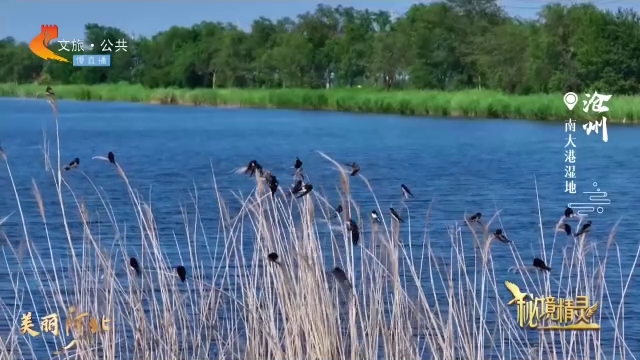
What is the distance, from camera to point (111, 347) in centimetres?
404

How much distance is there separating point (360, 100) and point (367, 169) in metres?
17.9

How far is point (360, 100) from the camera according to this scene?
32.6m

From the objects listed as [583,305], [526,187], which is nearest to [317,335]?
[583,305]

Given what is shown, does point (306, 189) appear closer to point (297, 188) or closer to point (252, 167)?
point (297, 188)

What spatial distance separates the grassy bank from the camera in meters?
22.4

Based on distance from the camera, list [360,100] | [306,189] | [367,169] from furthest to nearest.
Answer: [360,100] → [367,169] → [306,189]

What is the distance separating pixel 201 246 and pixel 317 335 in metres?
3.54

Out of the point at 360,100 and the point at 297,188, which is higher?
the point at 297,188

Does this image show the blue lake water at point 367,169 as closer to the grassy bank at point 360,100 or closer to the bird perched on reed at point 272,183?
the grassy bank at point 360,100

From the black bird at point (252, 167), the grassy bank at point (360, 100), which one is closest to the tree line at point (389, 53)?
the grassy bank at point (360, 100)

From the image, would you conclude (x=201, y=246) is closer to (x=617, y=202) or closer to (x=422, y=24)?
(x=617, y=202)

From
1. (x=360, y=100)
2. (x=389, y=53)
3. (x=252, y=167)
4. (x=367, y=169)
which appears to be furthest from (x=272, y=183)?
(x=389, y=53)

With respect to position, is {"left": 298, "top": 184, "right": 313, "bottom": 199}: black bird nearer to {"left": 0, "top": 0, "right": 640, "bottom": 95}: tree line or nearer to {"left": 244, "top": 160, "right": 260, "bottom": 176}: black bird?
{"left": 244, "top": 160, "right": 260, "bottom": 176}: black bird

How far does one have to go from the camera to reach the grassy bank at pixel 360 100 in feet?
73.6
